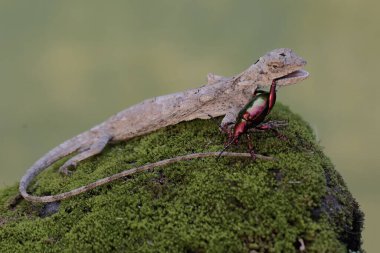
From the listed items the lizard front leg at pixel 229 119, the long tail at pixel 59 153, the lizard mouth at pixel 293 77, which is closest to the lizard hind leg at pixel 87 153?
the long tail at pixel 59 153

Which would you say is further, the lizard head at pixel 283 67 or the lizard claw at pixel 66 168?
the lizard claw at pixel 66 168

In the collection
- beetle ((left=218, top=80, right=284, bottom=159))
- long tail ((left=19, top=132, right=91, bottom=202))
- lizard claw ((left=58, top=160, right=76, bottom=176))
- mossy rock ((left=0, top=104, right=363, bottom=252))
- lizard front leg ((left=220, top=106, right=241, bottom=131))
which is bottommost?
long tail ((left=19, top=132, right=91, bottom=202))

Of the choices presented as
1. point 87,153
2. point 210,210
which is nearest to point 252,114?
point 210,210

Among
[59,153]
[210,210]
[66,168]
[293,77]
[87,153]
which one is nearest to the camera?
[210,210]

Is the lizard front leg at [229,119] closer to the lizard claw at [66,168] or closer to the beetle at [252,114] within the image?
the beetle at [252,114]

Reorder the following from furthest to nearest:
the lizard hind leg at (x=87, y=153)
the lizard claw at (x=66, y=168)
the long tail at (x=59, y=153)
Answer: the long tail at (x=59, y=153), the lizard hind leg at (x=87, y=153), the lizard claw at (x=66, y=168)

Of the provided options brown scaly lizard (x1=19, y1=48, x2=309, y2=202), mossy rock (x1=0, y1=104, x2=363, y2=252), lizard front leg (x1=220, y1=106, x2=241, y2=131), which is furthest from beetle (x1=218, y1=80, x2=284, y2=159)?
lizard front leg (x1=220, y1=106, x2=241, y2=131)

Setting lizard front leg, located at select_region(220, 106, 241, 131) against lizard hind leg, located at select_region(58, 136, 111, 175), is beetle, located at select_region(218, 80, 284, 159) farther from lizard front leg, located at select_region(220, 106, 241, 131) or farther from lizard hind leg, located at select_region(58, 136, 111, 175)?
lizard hind leg, located at select_region(58, 136, 111, 175)

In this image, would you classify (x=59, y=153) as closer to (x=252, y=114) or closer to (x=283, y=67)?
(x=252, y=114)
